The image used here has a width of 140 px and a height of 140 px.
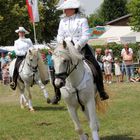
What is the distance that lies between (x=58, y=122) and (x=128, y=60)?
12.7m

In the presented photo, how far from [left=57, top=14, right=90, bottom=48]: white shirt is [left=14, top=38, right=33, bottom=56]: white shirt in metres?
5.91

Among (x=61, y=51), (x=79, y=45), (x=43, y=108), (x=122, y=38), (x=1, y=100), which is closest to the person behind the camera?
(x=61, y=51)

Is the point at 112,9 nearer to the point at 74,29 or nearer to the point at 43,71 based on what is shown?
the point at 43,71

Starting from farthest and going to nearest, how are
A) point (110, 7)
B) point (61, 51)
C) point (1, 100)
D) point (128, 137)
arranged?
point (110, 7) < point (1, 100) < point (128, 137) < point (61, 51)

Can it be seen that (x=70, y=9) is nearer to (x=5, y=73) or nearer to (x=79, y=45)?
(x=79, y=45)

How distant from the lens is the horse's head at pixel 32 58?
13.7 m

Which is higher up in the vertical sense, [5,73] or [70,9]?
[70,9]

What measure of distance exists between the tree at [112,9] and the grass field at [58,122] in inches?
3430

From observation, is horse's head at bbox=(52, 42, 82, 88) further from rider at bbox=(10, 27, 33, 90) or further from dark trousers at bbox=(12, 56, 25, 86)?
dark trousers at bbox=(12, 56, 25, 86)

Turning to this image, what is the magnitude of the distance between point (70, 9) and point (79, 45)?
27.4 inches

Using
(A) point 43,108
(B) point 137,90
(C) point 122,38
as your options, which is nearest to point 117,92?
(B) point 137,90

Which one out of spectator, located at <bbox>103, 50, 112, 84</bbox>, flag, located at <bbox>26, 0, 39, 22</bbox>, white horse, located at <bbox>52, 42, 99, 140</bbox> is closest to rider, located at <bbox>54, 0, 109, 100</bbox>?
white horse, located at <bbox>52, 42, 99, 140</bbox>

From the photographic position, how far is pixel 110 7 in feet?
334

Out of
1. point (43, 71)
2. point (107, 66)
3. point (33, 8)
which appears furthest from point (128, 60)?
point (43, 71)
